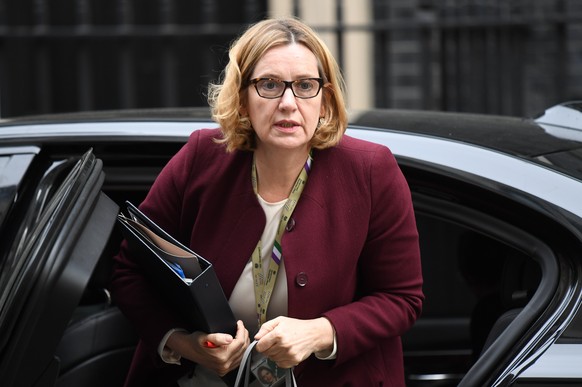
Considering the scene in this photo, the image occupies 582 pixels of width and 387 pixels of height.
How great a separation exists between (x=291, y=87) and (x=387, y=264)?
378 mm

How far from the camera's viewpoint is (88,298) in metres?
2.86

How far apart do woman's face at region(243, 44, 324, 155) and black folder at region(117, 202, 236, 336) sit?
273 millimetres

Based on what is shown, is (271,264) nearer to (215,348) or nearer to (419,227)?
(215,348)

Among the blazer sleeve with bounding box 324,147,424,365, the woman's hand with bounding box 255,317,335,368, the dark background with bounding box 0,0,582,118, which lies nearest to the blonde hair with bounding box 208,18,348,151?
the blazer sleeve with bounding box 324,147,424,365

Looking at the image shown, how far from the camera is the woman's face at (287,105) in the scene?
213 cm

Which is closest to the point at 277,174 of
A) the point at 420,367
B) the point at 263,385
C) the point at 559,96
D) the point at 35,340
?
the point at 263,385

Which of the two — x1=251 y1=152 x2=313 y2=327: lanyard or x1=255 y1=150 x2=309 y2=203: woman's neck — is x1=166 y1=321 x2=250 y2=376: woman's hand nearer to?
x1=251 y1=152 x2=313 y2=327: lanyard

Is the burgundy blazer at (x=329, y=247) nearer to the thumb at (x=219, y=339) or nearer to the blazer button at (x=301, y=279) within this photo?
the blazer button at (x=301, y=279)

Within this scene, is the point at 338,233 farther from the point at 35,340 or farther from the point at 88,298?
the point at 88,298

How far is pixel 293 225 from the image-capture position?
217cm

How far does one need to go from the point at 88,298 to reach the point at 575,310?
1.28m

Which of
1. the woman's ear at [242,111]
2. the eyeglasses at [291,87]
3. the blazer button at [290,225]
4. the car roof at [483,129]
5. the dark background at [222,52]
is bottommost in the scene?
the dark background at [222,52]

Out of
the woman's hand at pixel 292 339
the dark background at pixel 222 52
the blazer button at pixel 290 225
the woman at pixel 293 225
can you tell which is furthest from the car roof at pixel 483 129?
the dark background at pixel 222 52

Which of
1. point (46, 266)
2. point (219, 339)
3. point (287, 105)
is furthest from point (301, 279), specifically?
point (46, 266)
